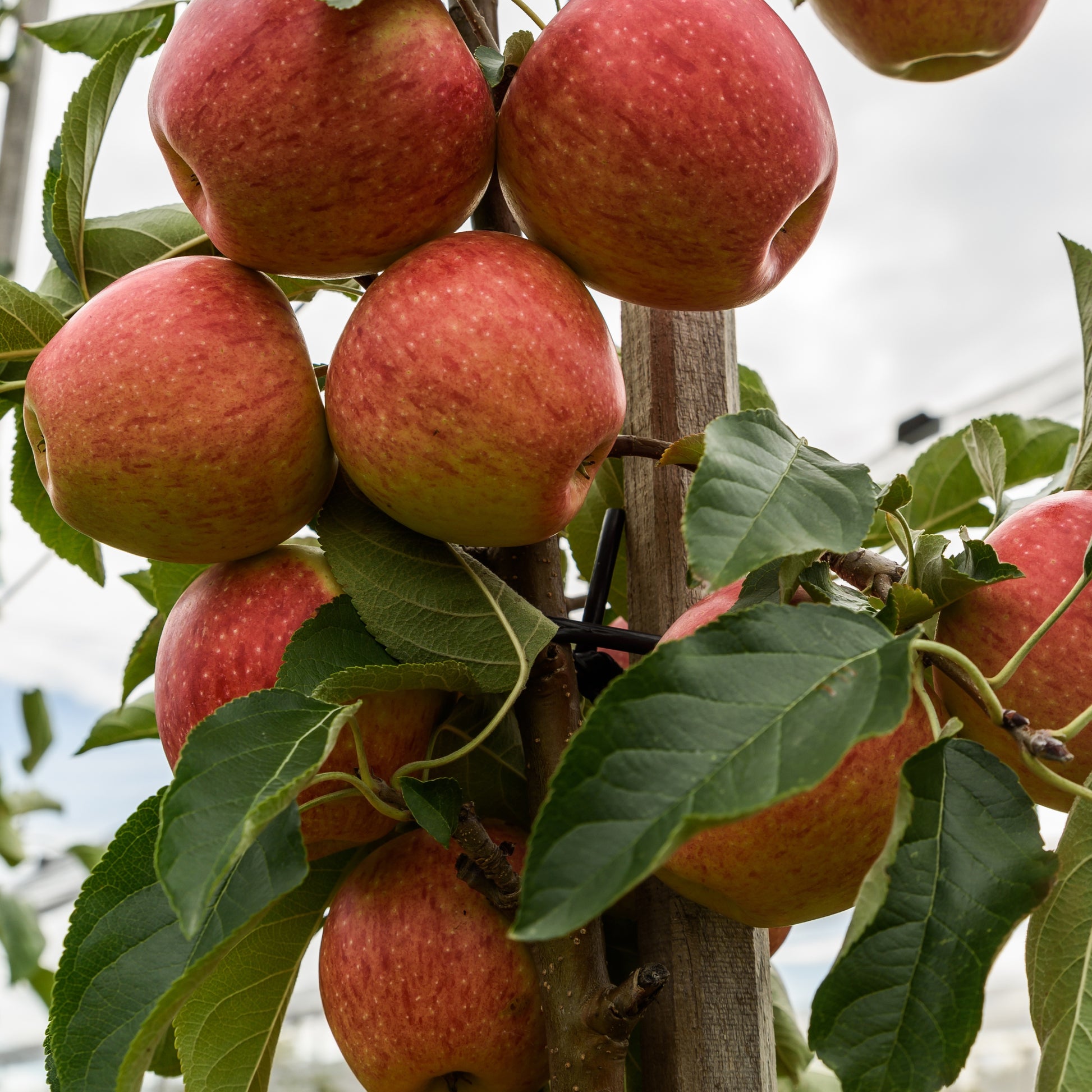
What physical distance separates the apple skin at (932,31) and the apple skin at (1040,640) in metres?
0.21

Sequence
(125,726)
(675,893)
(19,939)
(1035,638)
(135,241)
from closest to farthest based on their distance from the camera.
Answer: (1035,638) < (675,893) < (135,241) < (125,726) < (19,939)

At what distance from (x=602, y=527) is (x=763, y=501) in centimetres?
31

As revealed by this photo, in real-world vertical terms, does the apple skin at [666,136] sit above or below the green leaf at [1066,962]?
above

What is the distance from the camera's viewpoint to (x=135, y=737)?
75 centimetres

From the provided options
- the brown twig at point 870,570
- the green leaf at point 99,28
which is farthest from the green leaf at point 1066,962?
the green leaf at point 99,28

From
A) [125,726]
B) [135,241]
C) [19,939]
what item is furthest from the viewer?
[19,939]

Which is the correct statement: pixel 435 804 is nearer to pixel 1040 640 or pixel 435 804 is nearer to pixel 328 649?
pixel 328 649

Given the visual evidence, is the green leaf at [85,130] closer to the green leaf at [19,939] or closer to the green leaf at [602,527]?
the green leaf at [602,527]

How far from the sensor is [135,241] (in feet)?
2.00

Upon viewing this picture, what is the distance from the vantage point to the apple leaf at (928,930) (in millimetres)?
328

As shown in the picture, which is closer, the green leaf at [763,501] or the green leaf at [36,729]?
the green leaf at [763,501]

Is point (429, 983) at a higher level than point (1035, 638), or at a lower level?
lower

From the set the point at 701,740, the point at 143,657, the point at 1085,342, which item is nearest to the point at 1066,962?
the point at 701,740

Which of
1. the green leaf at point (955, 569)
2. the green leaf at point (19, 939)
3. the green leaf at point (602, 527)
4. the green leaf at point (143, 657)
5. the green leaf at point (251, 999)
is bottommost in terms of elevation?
the green leaf at point (19, 939)
